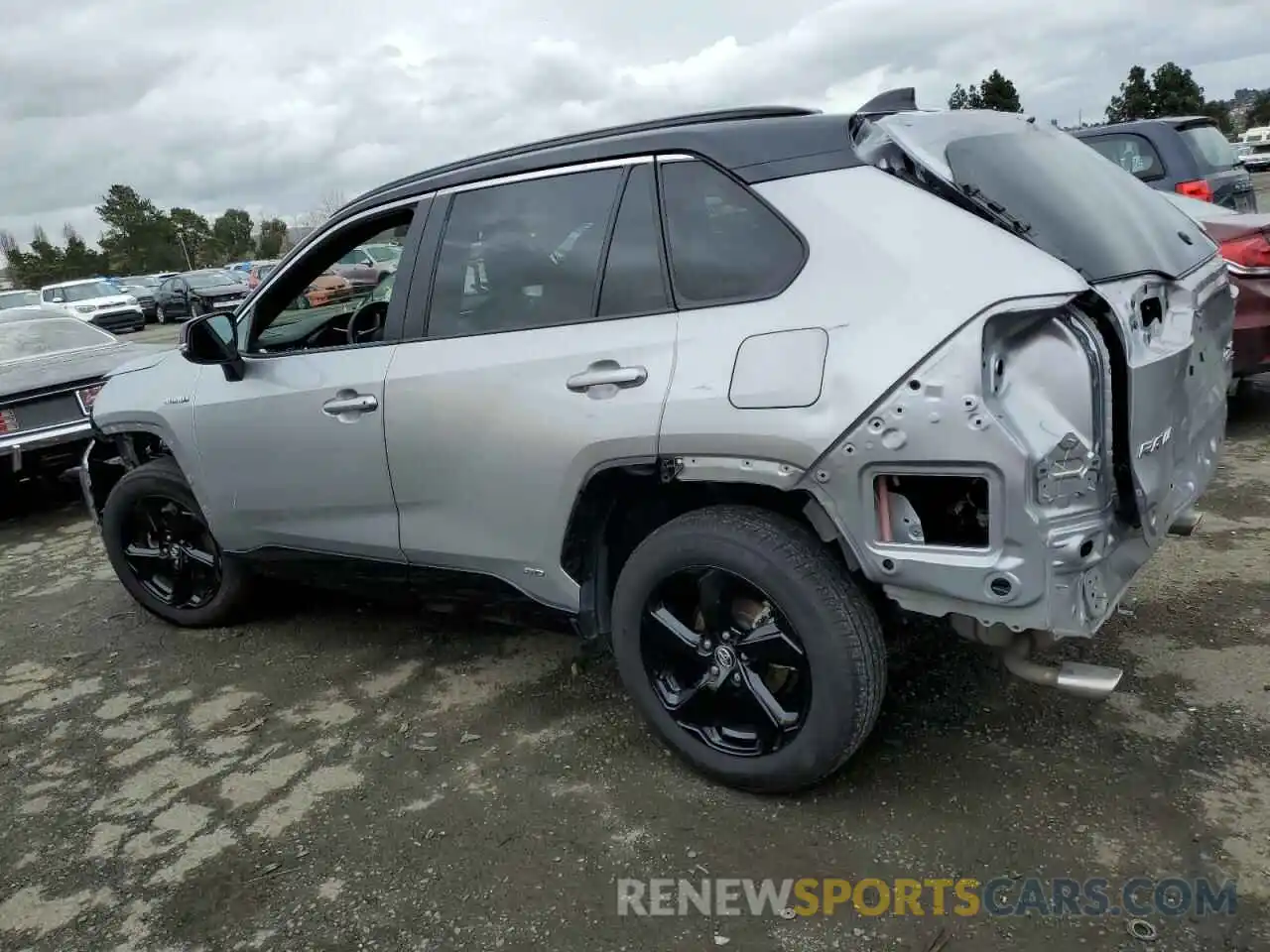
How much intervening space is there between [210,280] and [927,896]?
31.1 meters

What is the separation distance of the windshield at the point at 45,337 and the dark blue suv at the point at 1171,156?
8.17m

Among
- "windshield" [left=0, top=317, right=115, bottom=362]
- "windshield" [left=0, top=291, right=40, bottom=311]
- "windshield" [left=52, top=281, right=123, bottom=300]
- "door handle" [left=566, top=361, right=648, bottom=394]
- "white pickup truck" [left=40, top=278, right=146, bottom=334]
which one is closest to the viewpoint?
"door handle" [left=566, top=361, right=648, bottom=394]

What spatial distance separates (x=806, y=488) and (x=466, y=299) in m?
1.36

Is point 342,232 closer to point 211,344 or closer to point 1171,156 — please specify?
point 211,344

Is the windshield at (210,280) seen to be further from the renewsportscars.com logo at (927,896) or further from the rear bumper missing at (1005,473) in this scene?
the rear bumper missing at (1005,473)

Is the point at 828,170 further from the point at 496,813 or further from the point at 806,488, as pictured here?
the point at 496,813

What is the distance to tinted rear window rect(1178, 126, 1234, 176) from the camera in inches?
309

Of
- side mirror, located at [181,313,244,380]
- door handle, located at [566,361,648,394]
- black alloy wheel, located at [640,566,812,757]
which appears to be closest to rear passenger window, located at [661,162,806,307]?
door handle, located at [566,361,648,394]

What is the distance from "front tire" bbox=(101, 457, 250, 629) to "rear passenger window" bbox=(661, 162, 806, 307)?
8.47 feet

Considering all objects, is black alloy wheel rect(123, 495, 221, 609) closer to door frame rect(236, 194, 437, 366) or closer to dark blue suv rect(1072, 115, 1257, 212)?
door frame rect(236, 194, 437, 366)

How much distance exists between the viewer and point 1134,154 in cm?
785

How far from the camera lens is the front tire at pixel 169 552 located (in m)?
4.30

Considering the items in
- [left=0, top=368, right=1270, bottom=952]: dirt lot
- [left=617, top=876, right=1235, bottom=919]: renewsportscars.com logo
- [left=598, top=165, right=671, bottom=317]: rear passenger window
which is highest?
[left=598, top=165, right=671, bottom=317]: rear passenger window

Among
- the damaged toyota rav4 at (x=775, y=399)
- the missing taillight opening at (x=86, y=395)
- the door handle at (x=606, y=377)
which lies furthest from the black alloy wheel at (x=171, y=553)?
the missing taillight opening at (x=86, y=395)
